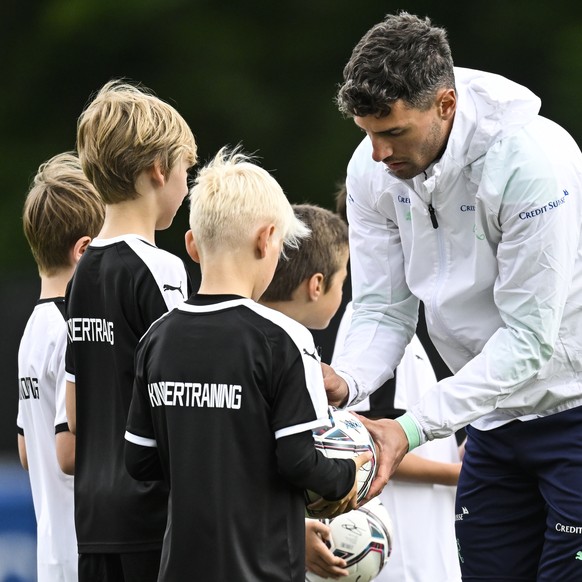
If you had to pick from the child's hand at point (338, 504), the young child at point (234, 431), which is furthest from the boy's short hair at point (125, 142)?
the child's hand at point (338, 504)

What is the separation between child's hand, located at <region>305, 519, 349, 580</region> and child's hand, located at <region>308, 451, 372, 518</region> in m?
0.48

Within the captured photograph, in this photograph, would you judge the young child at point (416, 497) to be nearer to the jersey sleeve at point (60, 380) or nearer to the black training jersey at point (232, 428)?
the jersey sleeve at point (60, 380)

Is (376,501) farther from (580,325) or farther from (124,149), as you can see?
(124,149)

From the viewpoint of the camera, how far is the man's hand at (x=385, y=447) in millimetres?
2863

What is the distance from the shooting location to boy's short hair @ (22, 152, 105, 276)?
341 centimetres

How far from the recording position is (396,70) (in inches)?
113

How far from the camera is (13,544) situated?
461 cm

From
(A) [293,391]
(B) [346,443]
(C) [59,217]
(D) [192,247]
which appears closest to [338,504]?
(B) [346,443]

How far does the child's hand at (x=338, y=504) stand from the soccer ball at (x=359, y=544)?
51cm

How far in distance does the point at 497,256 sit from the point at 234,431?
92cm

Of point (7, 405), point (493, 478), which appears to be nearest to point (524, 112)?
point (493, 478)

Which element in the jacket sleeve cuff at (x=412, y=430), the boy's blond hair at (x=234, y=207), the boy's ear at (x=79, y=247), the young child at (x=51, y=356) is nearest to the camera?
the boy's blond hair at (x=234, y=207)

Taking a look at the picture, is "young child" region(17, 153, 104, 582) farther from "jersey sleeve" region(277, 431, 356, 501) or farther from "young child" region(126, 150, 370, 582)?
"jersey sleeve" region(277, 431, 356, 501)

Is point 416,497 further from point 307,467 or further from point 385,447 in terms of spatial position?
point 307,467
